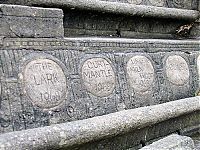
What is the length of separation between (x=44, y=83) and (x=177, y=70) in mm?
1802

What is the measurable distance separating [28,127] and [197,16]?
3175 mm

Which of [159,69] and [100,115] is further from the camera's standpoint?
[159,69]

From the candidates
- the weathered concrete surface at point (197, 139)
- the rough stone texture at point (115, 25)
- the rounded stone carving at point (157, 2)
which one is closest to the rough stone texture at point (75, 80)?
the weathered concrete surface at point (197, 139)

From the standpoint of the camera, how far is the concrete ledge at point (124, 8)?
328 centimetres

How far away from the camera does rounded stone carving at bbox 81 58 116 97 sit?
9.37ft

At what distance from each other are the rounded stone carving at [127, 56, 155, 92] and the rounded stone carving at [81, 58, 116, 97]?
0.25m

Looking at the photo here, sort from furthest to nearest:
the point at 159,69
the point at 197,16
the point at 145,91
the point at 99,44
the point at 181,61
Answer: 1. the point at 197,16
2. the point at 181,61
3. the point at 159,69
4. the point at 145,91
5. the point at 99,44

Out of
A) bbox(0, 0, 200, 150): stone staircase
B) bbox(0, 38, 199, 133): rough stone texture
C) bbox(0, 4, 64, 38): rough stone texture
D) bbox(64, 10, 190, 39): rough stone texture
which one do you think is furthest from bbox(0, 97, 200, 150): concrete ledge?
bbox(64, 10, 190, 39): rough stone texture

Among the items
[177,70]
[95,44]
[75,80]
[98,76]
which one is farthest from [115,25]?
[75,80]

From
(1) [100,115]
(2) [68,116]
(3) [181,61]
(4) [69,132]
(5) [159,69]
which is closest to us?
(4) [69,132]

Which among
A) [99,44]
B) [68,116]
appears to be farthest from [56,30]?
[68,116]

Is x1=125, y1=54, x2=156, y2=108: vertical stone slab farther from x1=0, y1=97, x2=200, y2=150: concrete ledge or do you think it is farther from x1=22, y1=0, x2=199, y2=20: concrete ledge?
x1=22, y1=0, x2=199, y2=20: concrete ledge

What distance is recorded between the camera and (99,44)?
3092 millimetres

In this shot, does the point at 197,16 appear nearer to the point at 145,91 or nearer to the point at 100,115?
the point at 145,91
